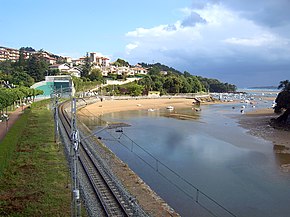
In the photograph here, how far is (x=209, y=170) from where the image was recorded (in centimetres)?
2742

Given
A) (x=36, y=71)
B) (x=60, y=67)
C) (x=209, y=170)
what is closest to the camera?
(x=209, y=170)

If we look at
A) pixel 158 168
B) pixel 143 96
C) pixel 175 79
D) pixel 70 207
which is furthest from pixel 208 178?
pixel 175 79

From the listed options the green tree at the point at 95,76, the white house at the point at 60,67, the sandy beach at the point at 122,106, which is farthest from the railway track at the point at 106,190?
the white house at the point at 60,67

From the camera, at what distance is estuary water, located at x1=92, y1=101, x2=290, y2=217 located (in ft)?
66.9

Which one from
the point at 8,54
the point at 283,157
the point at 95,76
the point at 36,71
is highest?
the point at 8,54

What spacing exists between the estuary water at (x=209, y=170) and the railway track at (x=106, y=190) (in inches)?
140

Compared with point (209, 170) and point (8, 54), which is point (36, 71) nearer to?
point (209, 170)

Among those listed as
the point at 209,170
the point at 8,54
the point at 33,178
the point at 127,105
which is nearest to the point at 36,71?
the point at 127,105

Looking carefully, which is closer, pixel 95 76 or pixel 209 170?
pixel 209 170

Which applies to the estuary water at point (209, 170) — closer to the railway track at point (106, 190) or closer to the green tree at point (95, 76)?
the railway track at point (106, 190)

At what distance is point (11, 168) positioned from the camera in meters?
22.1

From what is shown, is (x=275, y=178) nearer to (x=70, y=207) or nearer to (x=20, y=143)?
(x=70, y=207)

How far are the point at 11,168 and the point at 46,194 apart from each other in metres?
5.66

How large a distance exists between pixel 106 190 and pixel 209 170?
11.3 metres
